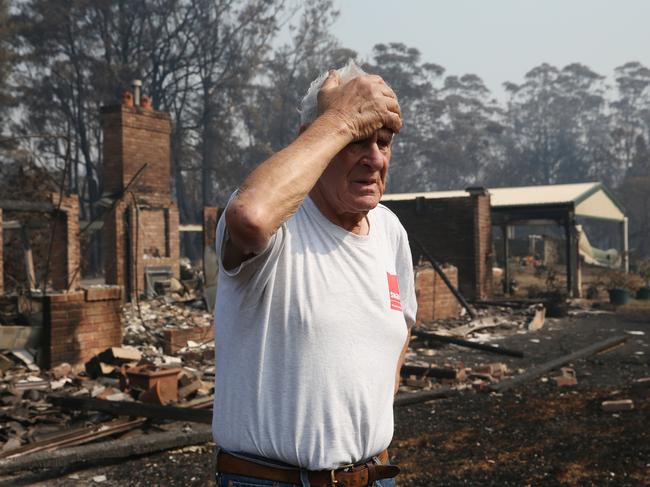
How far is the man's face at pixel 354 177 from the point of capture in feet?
6.08

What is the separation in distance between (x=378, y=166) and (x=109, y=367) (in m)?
7.27

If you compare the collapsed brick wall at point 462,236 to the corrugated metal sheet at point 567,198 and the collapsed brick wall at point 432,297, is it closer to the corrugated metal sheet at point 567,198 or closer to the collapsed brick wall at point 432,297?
the corrugated metal sheet at point 567,198

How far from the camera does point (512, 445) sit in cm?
599

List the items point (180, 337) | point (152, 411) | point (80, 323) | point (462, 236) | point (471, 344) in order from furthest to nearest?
1. point (462, 236)
2. point (471, 344)
3. point (180, 337)
4. point (80, 323)
5. point (152, 411)

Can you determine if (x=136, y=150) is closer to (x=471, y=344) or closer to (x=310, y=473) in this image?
(x=471, y=344)

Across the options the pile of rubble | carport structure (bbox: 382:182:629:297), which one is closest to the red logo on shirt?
the pile of rubble

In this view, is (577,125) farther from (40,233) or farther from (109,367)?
(109,367)

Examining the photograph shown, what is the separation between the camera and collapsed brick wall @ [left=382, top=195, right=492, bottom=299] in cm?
1908

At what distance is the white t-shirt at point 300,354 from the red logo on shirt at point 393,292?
100mm

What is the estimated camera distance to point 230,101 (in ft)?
136

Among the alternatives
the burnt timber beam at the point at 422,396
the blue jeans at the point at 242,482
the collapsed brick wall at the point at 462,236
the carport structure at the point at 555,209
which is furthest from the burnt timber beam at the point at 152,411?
the carport structure at the point at 555,209

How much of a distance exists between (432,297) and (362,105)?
44.4 feet

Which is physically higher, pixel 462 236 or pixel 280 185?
pixel 462 236

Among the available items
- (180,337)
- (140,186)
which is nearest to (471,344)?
(180,337)
